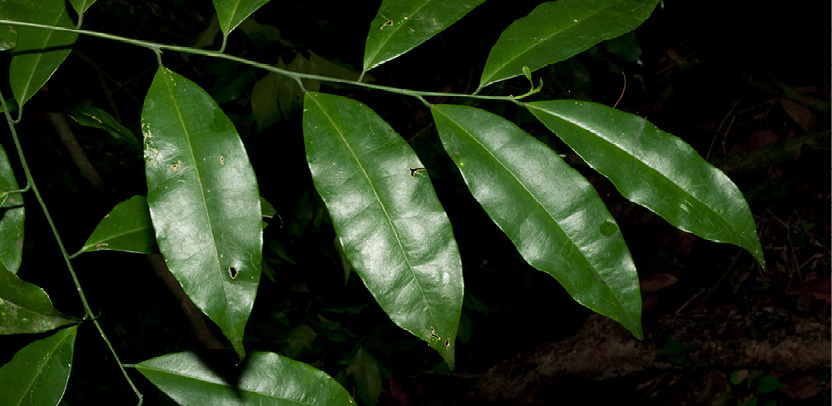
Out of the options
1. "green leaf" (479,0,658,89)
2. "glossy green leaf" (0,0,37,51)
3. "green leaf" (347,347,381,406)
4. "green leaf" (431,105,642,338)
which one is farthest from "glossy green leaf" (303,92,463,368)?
"green leaf" (347,347,381,406)

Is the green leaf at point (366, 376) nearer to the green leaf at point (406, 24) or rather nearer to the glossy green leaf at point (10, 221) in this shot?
the glossy green leaf at point (10, 221)

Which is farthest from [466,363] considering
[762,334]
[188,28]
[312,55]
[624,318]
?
[624,318]

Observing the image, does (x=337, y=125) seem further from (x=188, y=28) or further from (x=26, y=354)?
(x=188, y=28)

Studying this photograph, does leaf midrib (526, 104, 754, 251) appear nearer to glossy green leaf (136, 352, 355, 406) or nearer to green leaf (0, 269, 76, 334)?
glossy green leaf (136, 352, 355, 406)

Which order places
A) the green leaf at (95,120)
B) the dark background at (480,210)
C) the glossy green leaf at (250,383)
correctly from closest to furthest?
the glossy green leaf at (250,383) < the green leaf at (95,120) < the dark background at (480,210)

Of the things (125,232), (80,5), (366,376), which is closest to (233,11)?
(80,5)

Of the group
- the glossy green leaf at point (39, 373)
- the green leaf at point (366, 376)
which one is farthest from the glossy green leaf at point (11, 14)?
the green leaf at point (366, 376)
